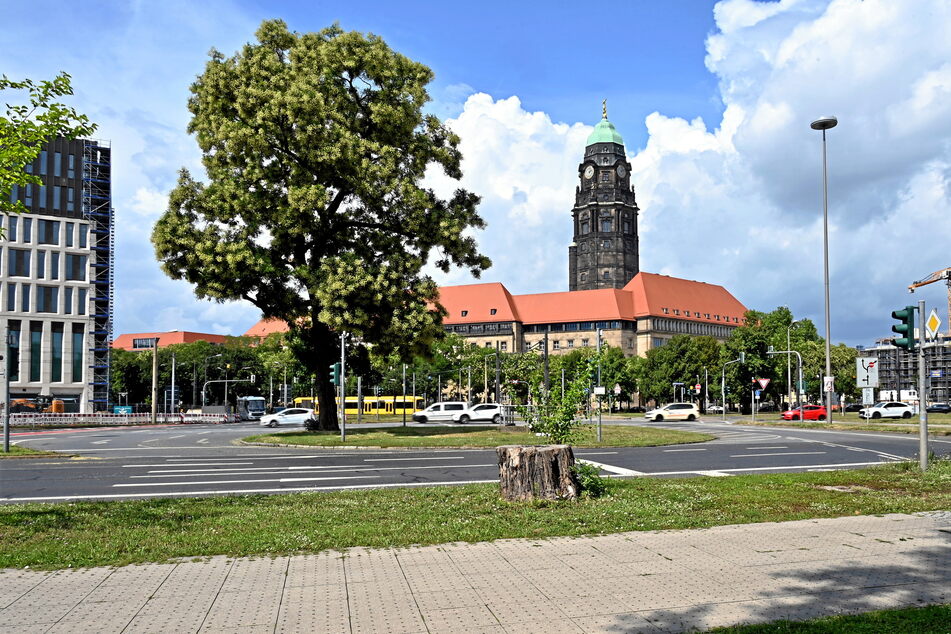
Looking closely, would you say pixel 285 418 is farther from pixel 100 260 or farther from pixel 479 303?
pixel 479 303

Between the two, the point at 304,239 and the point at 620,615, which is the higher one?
the point at 304,239

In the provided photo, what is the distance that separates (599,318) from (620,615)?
136 meters

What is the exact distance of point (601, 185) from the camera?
152 meters

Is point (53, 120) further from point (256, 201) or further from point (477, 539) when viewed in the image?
point (256, 201)

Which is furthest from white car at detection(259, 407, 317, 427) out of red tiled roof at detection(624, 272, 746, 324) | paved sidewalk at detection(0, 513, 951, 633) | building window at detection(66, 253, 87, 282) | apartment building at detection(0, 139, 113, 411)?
red tiled roof at detection(624, 272, 746, 324)

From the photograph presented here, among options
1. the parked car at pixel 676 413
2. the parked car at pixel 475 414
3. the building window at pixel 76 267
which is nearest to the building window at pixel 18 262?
the building window at pixel 76 267

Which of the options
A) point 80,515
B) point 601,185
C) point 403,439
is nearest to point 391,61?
point 403,439

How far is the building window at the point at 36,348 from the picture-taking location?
7962cm

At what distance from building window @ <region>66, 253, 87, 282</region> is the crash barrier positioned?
865 inches

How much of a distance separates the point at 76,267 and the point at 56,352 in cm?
917

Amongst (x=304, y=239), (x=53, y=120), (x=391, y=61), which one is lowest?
(x=53, y=120)

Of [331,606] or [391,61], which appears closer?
[331,606]

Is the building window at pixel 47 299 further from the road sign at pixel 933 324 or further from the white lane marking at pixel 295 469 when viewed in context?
the road sign at pixel 933 324

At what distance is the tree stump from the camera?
10.5m
